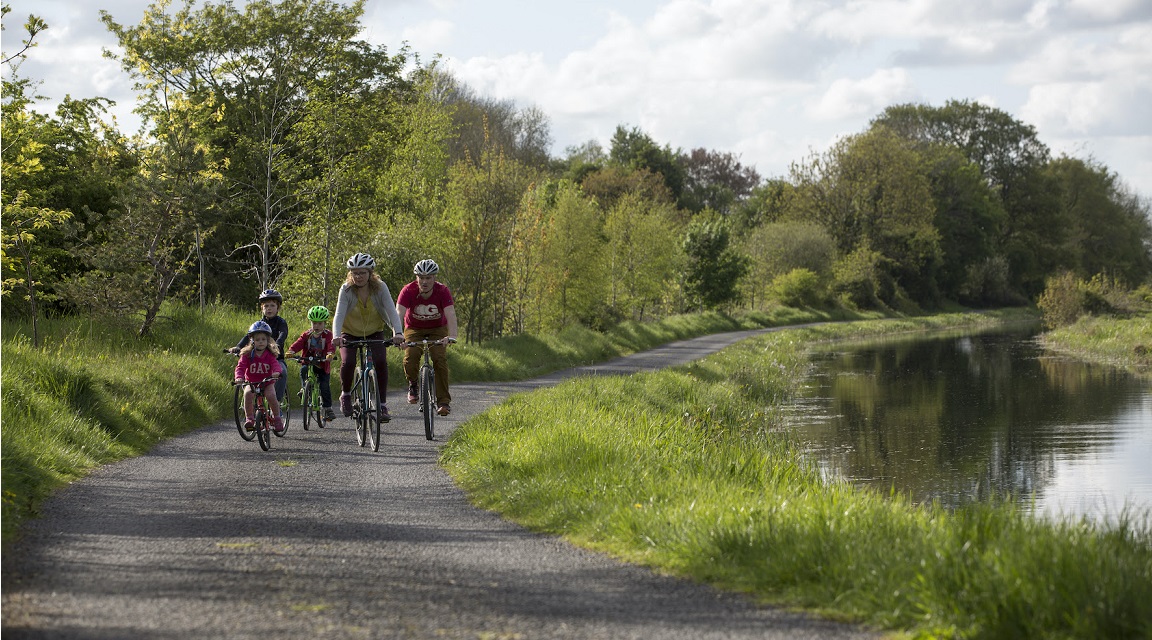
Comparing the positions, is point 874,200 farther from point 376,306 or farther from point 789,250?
point 376,306

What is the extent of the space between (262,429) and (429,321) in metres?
2.08

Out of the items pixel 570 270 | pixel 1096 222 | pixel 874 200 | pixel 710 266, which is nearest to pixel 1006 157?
pixel 1096 222

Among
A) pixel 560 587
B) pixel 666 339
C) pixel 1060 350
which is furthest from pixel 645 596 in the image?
pixel 1060 350

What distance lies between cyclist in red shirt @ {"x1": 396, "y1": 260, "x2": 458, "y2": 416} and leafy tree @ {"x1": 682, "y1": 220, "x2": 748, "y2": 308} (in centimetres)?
4072

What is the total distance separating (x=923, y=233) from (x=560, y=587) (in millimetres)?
69645

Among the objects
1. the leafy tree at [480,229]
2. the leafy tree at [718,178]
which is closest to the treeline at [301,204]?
the leafy tree at [480,229]

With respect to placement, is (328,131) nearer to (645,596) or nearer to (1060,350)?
(645,596)

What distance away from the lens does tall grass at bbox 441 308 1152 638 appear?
5215mm

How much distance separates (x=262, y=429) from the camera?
1216cm

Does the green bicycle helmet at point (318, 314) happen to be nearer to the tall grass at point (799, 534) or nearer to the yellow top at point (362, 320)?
the yellow top at point (362, 320)

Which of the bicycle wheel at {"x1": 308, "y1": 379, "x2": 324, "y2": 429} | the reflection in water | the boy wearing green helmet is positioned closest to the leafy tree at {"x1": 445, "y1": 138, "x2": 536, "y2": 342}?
the reflection in water

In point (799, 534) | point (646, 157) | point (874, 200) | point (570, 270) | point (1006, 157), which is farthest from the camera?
point (1006, 157)

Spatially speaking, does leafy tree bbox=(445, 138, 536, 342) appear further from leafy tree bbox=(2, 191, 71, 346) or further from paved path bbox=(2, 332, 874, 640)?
paved path bbox=(2, 332, 874, 640)

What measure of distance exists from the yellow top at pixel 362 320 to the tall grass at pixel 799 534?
4.87 ft
